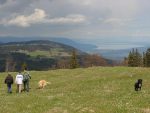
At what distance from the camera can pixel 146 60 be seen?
145 meters

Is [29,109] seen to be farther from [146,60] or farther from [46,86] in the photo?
[146,60]

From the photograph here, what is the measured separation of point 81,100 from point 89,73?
39391 millimetres

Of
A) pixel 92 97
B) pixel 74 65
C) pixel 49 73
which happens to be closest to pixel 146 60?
pixel 74 65

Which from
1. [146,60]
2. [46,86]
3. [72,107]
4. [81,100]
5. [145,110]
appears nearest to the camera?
[145,110]

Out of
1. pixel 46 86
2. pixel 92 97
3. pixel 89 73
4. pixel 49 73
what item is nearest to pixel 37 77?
pixel 49 73

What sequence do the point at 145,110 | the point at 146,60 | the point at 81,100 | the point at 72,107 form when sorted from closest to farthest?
the point at 145,110, the point at 72,107, the point at 81,100, the point at 146,60

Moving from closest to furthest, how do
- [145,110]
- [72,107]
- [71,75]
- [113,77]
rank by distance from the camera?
[145,110] → [72,107] → [113,77] → [71,75]

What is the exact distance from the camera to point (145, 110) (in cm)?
2402

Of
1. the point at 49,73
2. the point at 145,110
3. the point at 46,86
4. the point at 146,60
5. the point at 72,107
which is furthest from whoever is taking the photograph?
the point at 146,60

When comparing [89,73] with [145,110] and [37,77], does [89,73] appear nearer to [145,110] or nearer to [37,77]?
[37,77]

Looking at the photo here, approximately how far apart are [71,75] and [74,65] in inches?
3211

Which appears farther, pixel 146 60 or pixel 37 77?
pixel 146 60

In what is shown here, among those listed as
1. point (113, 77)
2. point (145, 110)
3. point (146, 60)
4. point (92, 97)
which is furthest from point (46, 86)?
point (146, 60)

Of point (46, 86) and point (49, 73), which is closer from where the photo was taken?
point (46, 86)
